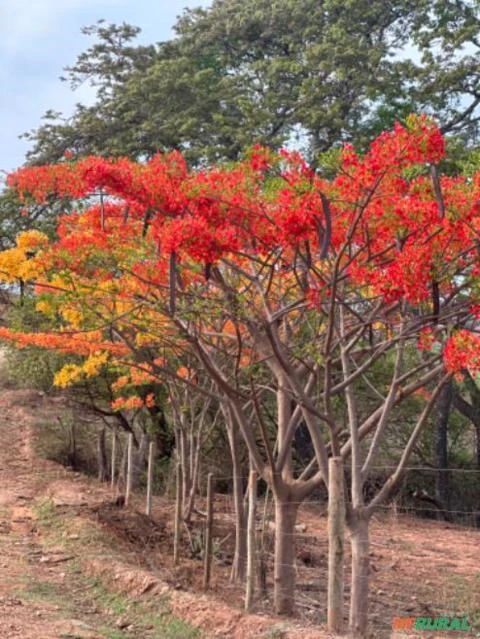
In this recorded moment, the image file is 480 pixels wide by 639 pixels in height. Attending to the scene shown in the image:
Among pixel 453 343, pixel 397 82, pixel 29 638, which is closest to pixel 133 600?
pixel 29 638

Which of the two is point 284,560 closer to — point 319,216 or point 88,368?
point 319,216

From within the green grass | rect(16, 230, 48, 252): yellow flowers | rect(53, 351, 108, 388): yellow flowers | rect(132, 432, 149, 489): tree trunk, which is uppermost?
rect(16, 230, 48, 252): yellow flowers

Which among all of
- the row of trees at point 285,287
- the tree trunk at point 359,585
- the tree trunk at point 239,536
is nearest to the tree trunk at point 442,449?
the row of trees at point 285,287

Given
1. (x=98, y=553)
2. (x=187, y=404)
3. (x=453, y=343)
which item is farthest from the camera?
(x=187, y=404)

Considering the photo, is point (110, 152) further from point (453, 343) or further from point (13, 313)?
point (453, 343)

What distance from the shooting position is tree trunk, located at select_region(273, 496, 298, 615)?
7.85 m

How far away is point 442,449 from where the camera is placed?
17625 mm

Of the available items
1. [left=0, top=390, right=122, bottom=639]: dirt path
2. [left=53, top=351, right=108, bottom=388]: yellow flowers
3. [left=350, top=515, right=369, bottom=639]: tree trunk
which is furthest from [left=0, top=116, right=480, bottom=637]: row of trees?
[left=53, top=351, right=108, bottom=388]: yellow flowers

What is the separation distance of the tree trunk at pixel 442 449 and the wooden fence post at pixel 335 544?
1102cm

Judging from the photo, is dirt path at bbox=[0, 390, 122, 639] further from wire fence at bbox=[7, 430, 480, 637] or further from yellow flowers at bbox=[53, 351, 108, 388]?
yellow flowers at bbox=[53, 351, 108, 388]

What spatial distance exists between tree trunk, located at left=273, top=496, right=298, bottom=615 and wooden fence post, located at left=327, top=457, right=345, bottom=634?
1.31 metres

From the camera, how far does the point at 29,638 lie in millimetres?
6445

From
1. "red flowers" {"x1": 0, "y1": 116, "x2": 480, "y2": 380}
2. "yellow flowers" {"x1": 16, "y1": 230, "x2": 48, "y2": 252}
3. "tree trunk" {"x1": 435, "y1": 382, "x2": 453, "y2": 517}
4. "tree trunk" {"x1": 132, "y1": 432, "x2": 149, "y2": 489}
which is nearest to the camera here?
"red flowers" {"x1": 0, "y1": 116, "x2": 480, "y2": 380}

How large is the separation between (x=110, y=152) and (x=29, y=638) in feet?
52.7
